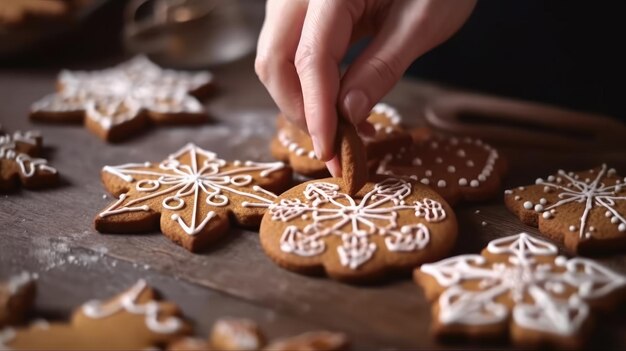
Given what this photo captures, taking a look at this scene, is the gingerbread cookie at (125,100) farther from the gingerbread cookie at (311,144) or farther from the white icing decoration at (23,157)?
the gingerbread cookie at (311,144)

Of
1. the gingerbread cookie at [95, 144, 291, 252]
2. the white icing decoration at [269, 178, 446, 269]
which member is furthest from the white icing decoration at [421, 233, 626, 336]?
the gingerbread cookie at [95, 144, 291, 252]

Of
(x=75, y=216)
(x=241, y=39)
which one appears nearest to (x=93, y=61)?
(x=241, y=39)

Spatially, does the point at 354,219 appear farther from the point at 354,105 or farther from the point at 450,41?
the point at 450,41

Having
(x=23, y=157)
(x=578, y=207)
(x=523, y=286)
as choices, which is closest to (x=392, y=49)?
(x=578, y=207)

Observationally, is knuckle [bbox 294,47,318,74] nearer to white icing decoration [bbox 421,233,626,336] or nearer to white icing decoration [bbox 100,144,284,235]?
white icing decoration [bbox 100,144,284,235]

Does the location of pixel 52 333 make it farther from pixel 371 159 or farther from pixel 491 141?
pixel 491 141
